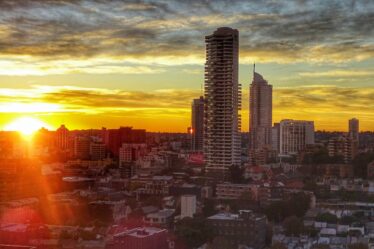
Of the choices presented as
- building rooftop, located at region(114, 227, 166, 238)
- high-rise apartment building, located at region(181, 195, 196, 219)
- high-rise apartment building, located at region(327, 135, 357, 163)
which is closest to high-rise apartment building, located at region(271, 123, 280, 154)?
high-rise apartment building, located at region(327, 135, 357, 163)

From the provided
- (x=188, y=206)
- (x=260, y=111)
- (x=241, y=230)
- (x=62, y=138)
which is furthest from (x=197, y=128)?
(x=241, y=230)

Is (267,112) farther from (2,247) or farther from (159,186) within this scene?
(2,247)

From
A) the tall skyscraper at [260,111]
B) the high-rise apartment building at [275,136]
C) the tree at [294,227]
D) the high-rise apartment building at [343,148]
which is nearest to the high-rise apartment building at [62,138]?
the tall skyscraper at [260,111]

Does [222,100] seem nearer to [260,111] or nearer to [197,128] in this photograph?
[197,128]

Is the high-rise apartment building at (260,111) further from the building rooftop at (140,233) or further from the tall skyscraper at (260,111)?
the building rooftop at (140,233)

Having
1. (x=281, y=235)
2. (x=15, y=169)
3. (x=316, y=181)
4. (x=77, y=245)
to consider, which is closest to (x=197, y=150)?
(x=316, y=181)

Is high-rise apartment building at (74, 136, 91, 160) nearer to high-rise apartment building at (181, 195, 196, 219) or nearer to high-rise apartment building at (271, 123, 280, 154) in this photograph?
high-rise apartment building at (271, 123, 280, 154)
